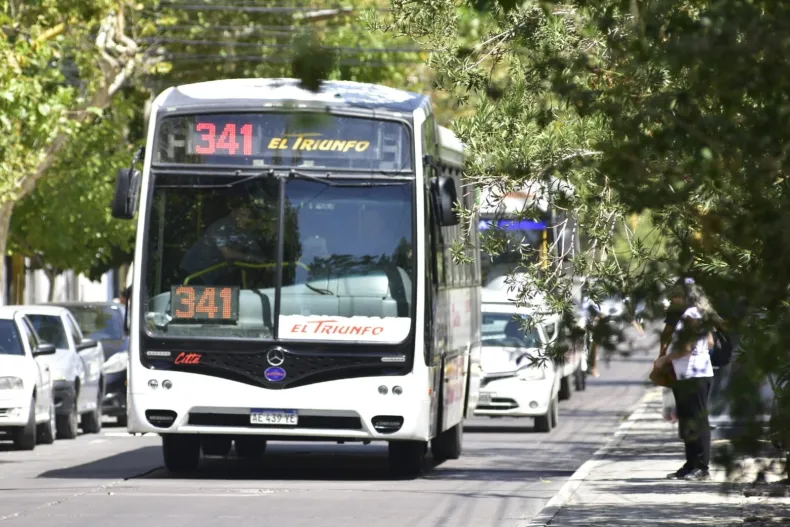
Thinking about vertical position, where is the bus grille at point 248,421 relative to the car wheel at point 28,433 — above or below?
above

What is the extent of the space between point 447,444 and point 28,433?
483 cm

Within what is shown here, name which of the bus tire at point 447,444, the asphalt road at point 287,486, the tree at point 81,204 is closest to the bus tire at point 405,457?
the asphalt road at point 287,486

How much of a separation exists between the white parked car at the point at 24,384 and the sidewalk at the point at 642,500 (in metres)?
6.32

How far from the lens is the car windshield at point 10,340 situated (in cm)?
1981

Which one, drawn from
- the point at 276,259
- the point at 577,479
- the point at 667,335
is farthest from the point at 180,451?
the point at 667,335

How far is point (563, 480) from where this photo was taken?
15.9 metres

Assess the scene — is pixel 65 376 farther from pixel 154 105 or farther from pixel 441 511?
pixel 441 511

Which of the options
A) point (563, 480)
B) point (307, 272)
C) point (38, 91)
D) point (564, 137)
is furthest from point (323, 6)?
point (38, 91)

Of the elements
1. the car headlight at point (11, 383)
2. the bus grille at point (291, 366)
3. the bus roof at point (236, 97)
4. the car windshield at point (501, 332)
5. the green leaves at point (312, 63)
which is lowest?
the car headlight at point (11, 383)

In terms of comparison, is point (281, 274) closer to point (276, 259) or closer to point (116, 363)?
point (276, 259)

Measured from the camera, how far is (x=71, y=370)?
21594 millimetres

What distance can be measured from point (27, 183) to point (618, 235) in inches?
614

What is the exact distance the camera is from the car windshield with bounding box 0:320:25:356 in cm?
1981

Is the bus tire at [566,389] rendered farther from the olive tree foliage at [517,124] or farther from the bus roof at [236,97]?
the olive tree foliage at [517,124]
